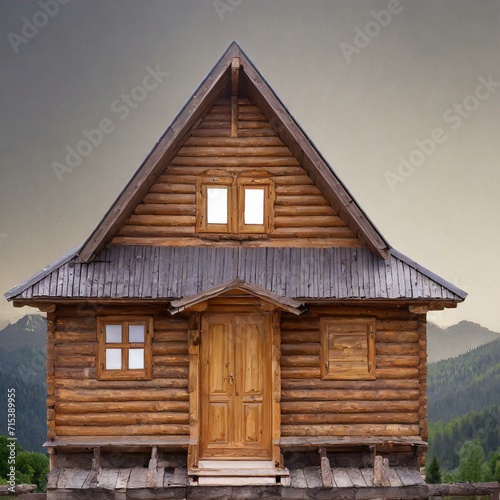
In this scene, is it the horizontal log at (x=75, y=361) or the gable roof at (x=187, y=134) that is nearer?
the gable roof at (x=187, y=134)

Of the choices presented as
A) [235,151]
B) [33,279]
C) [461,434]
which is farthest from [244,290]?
[461,434]

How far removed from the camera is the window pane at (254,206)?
13062 mm

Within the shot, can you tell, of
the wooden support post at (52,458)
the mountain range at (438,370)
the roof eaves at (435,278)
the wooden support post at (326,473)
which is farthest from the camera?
the mountain range at (438,370)

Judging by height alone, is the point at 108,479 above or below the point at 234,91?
below

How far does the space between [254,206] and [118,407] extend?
15.8 ft

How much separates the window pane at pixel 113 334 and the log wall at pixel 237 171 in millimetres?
1854

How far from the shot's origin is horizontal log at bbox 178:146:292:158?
12992 mm

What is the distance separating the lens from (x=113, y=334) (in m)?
12.6

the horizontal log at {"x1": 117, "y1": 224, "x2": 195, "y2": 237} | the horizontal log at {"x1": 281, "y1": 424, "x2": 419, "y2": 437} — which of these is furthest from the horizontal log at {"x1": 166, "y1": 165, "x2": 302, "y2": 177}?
the horizontal log at {"x1": 281, "y1": 424, "x2": 419, "y2": 437}

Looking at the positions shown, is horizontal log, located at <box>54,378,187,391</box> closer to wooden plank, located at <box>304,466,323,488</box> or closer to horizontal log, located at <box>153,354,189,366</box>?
horizontal log, located at <box>153,354,189,366</box>

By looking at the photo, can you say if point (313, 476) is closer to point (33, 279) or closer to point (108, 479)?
point (108, 479)

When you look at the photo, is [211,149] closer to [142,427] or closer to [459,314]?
[142,427]

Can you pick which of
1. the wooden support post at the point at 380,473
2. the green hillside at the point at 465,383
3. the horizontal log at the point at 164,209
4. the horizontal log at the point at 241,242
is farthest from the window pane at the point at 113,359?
the green hillside at the point at 465,383

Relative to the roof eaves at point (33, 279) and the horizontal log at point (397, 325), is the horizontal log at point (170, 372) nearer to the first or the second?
the roof eaves at point (33, 279)
